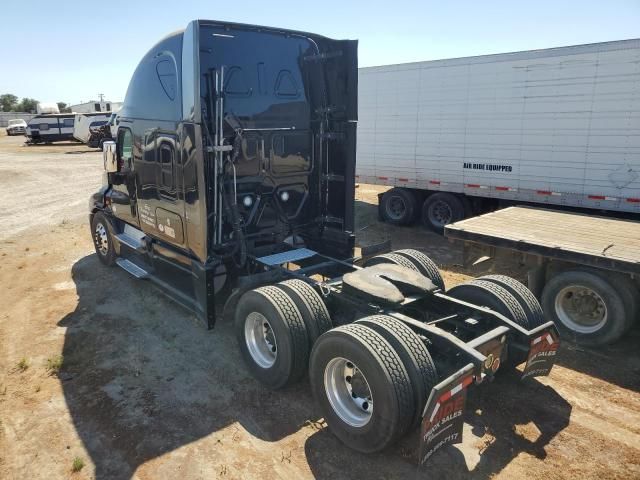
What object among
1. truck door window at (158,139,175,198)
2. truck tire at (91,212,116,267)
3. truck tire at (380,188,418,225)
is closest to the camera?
truck door window at (158,139,175,198)

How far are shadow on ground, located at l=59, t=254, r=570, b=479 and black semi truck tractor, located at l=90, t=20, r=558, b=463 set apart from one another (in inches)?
10.8

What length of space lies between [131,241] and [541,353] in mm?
6076

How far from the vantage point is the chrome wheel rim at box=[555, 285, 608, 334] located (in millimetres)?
5902

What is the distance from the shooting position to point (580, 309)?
241 inches

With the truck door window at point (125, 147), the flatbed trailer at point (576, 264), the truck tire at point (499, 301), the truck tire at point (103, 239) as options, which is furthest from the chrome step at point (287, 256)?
the truck tire at point (103, 239)

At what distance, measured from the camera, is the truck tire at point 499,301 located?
14.9ft

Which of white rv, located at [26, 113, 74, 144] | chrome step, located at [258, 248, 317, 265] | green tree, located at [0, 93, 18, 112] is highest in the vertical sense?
green tree, located at [0, 93, 18, 112]

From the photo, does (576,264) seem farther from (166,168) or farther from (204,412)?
(166,168)

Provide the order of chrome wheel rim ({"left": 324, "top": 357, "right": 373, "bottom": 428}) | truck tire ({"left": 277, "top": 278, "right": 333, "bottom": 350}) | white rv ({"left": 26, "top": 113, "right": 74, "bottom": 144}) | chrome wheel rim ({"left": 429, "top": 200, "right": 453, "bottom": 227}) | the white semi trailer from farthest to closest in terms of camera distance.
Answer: white rv ({"left": 26, "top": 113, "right": 74, "bottom": 144}) < chrome wheel rim ({"left": 429, "top": 200, "right": 453, "bottom": 227}) < the white semi trailer < truck tire ({"left": 277, "top": 278, "right": 333, "bottom": 350}) < chrome wheel rim ({"left": 324, "top": 357, "right": 373, "bottom": 428})

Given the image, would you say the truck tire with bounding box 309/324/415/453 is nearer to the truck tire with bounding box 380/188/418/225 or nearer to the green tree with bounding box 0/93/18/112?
the truck tire with bounding box 380/188/418/225

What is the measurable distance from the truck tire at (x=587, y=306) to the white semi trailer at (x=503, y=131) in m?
3.86

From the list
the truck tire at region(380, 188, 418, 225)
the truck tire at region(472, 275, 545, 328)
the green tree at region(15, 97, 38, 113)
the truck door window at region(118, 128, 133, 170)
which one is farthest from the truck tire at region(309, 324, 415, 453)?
the green tree at region(15, 97, 38, 113)

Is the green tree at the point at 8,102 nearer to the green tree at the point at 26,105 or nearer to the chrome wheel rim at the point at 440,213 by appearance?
the green tree at the point at 26,105

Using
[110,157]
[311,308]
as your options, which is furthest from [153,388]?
[110,157]
